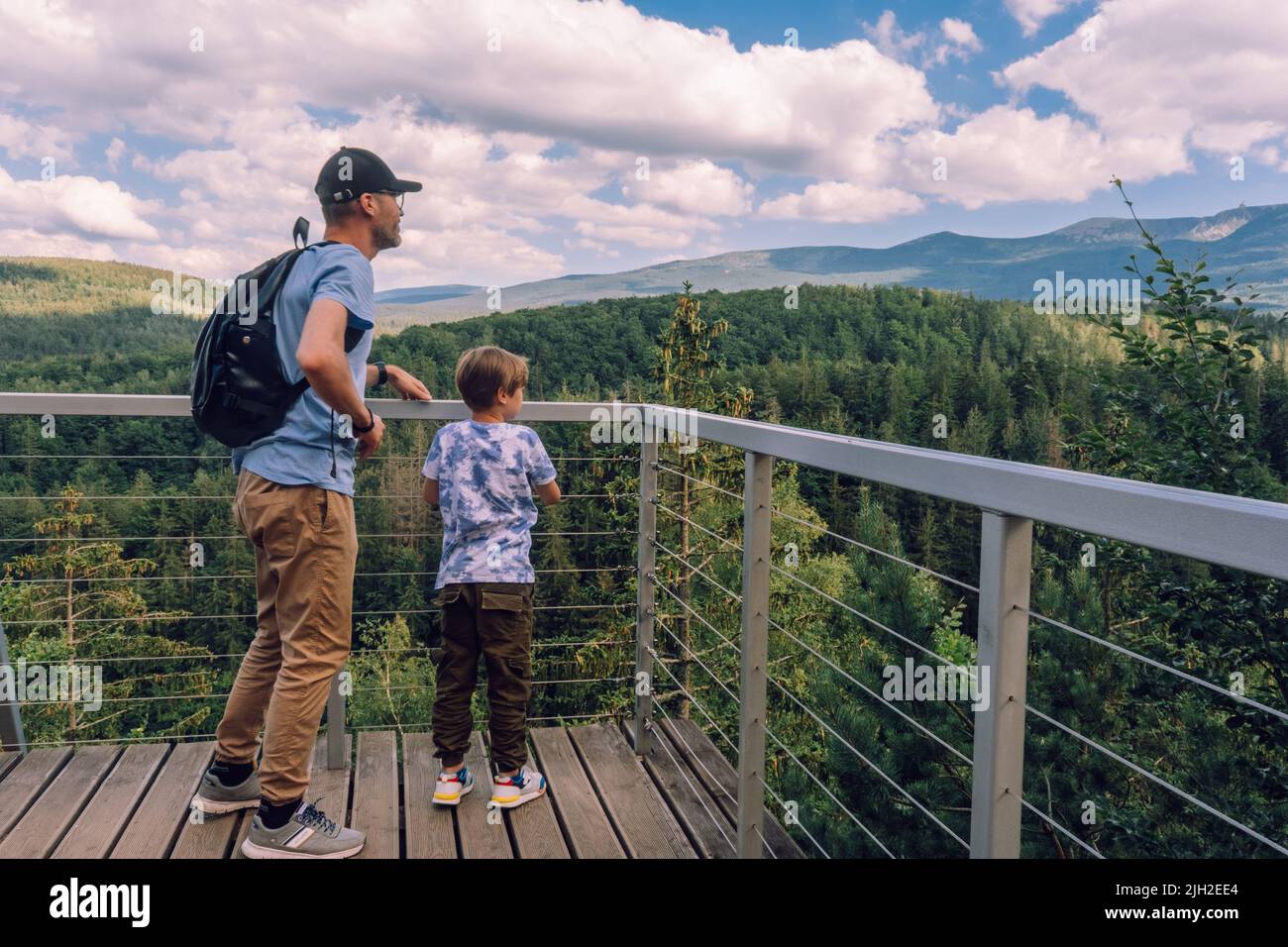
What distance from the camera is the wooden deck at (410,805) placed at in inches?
88.4

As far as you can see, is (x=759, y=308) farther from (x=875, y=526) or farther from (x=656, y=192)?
(x=875, y=526)

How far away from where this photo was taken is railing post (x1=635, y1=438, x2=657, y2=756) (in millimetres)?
2879

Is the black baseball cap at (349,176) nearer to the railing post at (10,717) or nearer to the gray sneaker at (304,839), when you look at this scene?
the gray sneaker at (304,839)

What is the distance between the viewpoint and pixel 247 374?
1.98 metres

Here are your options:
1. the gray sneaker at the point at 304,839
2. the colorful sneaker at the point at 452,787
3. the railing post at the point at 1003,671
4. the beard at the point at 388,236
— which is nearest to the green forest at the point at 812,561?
the railing post at the point at 1003,671

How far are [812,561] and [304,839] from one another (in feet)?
90.8

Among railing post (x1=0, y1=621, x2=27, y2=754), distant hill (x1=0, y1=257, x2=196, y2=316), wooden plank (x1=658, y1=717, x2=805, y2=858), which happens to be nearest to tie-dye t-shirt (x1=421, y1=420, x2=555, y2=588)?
wooden plank (x1=658, y1=717, x2=805, y2=858)

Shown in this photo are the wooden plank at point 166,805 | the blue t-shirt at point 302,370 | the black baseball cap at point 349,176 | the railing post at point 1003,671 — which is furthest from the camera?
the wooden plank at point 166,805

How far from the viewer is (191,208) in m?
66.7

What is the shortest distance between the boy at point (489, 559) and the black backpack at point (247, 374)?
1.54 feet

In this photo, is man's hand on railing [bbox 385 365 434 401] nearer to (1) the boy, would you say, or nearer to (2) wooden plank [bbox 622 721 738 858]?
(1) the boy

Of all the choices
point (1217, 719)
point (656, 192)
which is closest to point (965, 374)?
point (656, 192)

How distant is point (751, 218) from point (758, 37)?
17106 millimetres
